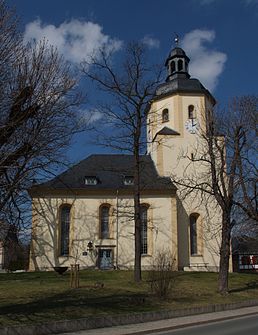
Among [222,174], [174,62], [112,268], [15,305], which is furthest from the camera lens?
[174,62]

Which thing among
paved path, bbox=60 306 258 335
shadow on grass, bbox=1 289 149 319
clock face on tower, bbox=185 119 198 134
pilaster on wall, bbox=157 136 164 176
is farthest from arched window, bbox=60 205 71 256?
paved path, bbox=60 306 258 335

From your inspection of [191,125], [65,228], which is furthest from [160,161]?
[65,228]

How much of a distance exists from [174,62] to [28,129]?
34142mm

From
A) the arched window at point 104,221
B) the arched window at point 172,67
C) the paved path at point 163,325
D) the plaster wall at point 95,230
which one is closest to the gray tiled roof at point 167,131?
the plaster wall at point 95,230

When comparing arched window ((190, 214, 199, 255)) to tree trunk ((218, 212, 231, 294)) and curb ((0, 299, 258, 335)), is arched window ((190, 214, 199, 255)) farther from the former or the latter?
curb ((0, 299, 258, 335))

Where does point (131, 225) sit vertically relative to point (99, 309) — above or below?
above

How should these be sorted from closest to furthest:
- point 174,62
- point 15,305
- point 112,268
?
1. point 15,305
2. point 112,268
3. point 174,62

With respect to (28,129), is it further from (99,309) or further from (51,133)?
(99,309)

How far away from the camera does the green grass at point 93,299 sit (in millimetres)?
14273

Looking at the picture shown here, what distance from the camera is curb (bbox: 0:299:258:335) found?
11.8 m

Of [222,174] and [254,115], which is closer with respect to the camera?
[222,174]

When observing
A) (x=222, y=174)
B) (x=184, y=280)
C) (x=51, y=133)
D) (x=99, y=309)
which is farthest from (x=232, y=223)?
(x=51, y=133)

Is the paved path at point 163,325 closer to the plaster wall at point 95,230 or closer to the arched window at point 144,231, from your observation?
the plaster wall at point 95,230

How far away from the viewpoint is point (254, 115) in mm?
27609
